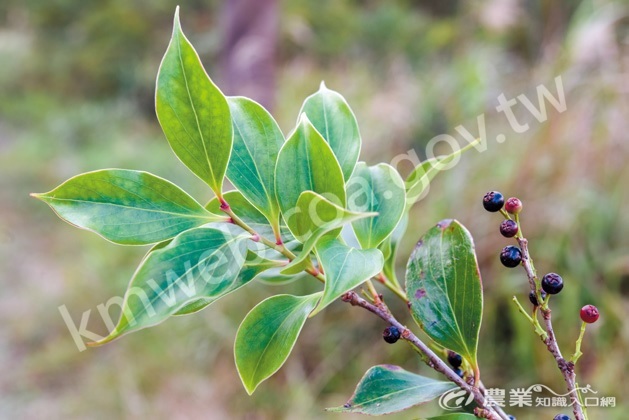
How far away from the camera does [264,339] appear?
0.96 feet

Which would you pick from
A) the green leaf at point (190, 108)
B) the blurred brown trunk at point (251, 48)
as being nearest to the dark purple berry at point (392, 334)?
the green leaf at point (190, 108)

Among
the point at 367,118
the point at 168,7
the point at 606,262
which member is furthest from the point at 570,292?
the point at 168,7

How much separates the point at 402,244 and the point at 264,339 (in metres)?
1.73

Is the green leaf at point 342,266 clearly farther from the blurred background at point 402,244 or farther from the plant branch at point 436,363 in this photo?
the blurred background at point 402,244

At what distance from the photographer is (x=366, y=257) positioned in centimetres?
27

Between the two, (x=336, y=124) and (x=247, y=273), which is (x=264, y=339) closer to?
(x=247, y=273)

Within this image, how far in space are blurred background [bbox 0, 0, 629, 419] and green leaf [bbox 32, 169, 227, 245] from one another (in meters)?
1.40

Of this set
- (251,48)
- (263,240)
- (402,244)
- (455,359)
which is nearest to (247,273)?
(263,240)

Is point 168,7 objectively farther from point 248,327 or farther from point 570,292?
point 248,327

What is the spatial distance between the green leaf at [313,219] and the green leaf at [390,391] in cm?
7

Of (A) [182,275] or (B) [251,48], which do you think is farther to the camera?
(B) [251,48]

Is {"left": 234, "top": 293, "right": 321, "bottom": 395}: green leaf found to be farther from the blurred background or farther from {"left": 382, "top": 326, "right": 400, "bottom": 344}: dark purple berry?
the blurred background

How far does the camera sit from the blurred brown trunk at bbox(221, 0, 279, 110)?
2855mm

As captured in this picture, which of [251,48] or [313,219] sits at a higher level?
[251,48]
